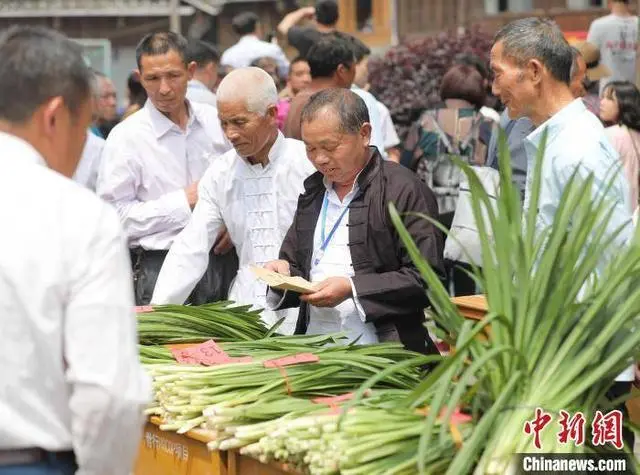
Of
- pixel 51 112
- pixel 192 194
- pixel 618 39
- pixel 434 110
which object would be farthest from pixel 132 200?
pixel 618 39

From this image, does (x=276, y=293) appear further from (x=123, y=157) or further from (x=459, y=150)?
(x=459, y=150)

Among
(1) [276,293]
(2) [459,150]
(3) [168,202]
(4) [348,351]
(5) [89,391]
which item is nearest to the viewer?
(5) [89,391]

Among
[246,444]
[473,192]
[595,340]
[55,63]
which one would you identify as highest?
[55,63]

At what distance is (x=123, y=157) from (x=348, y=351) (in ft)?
7.13

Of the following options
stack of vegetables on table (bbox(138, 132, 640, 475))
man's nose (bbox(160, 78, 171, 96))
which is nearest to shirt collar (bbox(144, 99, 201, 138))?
man's nose (bbox(160, 78, 171, 96))

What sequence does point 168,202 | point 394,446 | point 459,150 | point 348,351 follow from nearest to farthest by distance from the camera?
point 394,446 → point 348,351 → point 168,202 → point 459,150

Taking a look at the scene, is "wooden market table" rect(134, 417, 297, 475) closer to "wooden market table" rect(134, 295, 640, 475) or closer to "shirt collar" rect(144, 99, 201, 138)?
"wooden market table" rect(134, 295, 640, 475)

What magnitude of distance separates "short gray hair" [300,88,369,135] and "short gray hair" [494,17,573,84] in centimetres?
64

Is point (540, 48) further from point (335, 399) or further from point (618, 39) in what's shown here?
point (618, 39)

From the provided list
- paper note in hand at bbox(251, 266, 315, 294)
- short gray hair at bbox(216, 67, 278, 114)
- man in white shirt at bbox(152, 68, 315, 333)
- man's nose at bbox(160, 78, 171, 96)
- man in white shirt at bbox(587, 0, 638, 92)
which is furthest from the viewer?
man in white shirt at bbox(587, 0, 638, 92)

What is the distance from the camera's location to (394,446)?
351 centimetres

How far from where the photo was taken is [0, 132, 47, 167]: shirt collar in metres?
2.96

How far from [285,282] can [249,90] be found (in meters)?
1.18

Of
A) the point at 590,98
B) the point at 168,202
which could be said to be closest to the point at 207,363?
the point at 168,202
